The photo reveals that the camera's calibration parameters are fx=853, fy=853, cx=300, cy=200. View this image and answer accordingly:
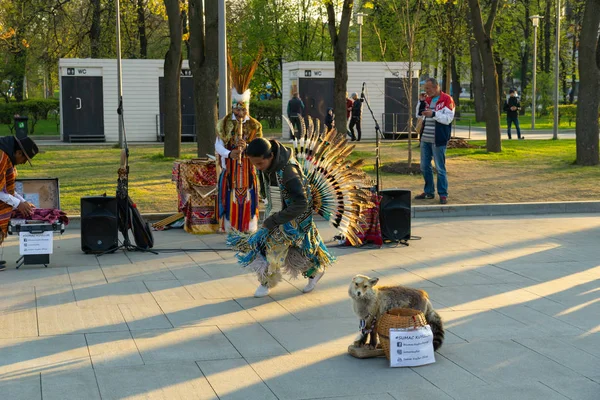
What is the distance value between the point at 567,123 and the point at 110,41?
2264cm

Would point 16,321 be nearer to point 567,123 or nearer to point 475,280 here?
point 475,280

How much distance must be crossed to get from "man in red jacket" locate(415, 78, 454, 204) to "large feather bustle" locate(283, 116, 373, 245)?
18.5ft

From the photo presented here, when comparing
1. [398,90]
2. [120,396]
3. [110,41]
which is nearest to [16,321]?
[120,396]

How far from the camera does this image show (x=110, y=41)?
38.6m

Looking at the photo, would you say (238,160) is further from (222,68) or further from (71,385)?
(71,385)

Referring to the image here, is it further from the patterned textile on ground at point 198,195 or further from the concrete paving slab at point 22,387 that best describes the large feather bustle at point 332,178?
the patterned textile on ground at point 198,195

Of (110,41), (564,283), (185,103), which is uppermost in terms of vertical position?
(110,41)

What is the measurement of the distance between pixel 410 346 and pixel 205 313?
7.70ft

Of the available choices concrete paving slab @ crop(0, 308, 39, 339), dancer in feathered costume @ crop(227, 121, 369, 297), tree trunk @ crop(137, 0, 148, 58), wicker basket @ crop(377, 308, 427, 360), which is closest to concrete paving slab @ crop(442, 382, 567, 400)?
wicker basket @ crop(377, 308, 427, 360)

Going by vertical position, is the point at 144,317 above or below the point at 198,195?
below

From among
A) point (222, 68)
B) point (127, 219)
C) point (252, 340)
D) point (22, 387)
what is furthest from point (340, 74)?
point (22, 387)

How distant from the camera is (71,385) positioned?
5793mm

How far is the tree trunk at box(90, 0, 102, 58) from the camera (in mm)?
33688

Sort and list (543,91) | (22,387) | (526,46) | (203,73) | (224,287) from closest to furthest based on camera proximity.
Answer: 1. (22,387)
2. (224,287)
3. (203,73)
4. (543,91)
5. (526,46)
